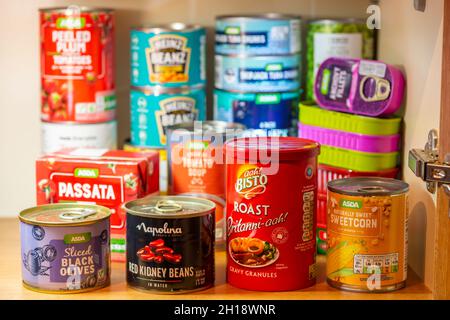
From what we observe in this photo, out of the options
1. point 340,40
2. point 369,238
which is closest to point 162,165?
point 340,40

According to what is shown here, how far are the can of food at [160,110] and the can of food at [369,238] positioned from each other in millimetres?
514

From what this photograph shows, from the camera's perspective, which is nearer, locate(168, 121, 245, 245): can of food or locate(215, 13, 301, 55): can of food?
locate(168, 121, 245, 245): can of food

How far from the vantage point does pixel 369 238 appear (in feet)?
5.47

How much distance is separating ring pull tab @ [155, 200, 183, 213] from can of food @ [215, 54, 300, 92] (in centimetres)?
44

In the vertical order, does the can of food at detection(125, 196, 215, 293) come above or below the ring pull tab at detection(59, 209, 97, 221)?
→ below

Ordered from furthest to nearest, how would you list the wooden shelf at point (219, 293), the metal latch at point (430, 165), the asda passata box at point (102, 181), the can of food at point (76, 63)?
the can of food at point (76, 63) → the asda passata box at point (102, 181) → the wooden shelf at point (219, 293) → the metal latch at point (430, 165)

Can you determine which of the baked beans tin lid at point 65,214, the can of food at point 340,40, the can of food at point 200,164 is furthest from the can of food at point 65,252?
the can of food at point 340,40

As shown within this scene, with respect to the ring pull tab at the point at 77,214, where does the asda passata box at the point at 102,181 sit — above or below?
above

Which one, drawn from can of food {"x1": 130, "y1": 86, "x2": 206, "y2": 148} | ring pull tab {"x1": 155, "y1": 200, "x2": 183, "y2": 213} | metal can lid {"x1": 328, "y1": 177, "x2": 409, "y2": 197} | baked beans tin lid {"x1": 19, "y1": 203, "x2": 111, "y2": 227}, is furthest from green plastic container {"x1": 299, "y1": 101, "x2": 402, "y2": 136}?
baked beans tin lid {"x1": 19, "y1": 203, "x2": 111, "y2": 227}

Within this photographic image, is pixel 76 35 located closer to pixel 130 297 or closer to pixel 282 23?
pixel 282 23

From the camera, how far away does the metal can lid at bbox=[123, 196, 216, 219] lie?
5.37 feet

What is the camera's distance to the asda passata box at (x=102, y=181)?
1.82 meters

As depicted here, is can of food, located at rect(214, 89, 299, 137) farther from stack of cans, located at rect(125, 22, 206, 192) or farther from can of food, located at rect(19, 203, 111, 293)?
can of food, located at rect(19, 203, 111, 293)

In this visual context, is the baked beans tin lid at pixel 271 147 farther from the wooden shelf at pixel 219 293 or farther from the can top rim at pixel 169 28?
the can top rim at pixel 169 28
